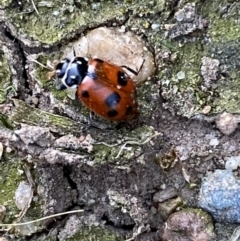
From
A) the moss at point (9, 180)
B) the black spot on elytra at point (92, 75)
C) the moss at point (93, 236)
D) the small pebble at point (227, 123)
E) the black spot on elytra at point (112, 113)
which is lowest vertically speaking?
the moss at point (93, 236)

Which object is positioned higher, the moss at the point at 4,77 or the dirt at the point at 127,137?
the moss at the point at 4,77

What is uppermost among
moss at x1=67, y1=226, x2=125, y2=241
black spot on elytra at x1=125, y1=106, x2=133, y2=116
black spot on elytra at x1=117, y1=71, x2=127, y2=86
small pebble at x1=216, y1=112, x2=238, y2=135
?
black spot on elytra at x1=117, y1=71, x2=127, y2=86

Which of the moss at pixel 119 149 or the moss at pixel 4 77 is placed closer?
the moss at pixel 119 149

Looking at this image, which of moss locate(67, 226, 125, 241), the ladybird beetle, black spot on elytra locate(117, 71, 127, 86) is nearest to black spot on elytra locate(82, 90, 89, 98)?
the ladybird beetle

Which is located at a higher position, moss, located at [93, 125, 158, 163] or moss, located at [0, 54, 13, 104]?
moss, located at [0, 54, 13, 104]

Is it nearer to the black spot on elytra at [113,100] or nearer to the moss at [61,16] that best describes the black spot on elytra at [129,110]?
the black spot on elytra at [113,100]

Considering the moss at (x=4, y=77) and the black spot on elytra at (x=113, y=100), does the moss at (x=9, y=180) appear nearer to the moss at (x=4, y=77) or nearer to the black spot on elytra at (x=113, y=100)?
the moss at (x=4, y=77)

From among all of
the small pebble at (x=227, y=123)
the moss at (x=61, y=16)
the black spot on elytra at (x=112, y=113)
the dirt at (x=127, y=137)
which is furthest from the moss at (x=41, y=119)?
the small pebble at (x=227, y=123)

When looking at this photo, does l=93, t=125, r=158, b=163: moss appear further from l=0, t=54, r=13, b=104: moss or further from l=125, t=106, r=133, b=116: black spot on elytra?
l=0, t=54, r=13, b=104: moss
